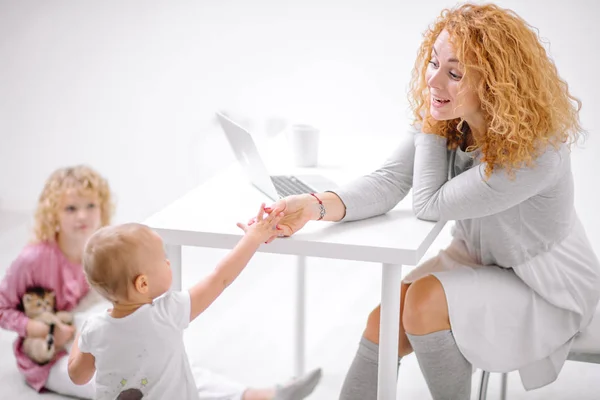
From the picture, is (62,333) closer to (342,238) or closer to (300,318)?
(300,318)

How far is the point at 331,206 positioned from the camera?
6.29 ft

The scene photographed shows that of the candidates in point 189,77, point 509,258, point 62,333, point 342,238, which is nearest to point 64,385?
point 62,333

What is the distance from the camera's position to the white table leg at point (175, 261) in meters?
1.91

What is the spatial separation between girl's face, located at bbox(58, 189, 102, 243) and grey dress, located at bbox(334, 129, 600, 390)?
0.85 m

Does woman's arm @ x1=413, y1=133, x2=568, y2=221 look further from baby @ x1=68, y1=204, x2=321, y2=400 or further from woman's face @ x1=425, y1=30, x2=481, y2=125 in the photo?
baby @ x1=68, y1=204, x2=321, y2=400

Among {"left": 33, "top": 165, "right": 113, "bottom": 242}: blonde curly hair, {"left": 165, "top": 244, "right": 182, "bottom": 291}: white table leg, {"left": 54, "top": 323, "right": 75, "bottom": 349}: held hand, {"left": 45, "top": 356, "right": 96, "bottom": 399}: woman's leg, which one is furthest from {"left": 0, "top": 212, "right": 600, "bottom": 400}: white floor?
{"left": 165, "top": 244, "right": 182, "bottom": 291}: white table leg

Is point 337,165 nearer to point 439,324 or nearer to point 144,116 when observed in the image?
point 439,324

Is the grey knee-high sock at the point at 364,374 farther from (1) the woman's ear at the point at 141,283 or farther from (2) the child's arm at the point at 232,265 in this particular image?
(1) the woman's ear at the point at 141,283

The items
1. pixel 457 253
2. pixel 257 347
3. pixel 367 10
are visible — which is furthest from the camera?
pixel 367 10

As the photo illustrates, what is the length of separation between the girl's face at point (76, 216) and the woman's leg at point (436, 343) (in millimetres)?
963

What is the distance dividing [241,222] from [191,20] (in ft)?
8.77

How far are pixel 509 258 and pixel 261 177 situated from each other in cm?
56

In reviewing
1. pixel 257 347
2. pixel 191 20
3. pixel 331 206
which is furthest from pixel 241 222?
pixel 191 20

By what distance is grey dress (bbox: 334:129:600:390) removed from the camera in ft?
6.24
